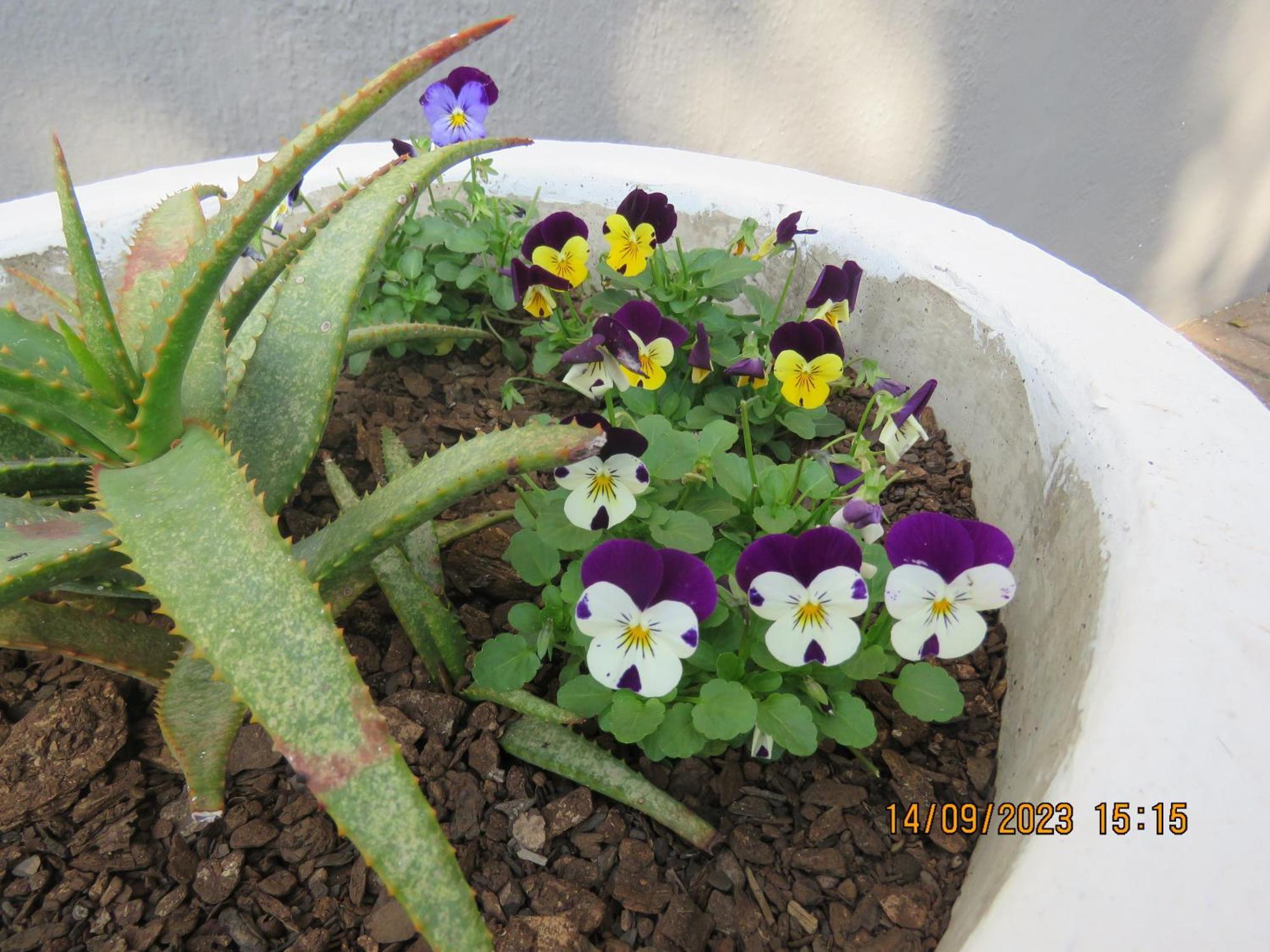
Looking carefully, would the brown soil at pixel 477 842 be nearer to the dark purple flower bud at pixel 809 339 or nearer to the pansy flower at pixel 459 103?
the dark purple flower bud at pixel 809 339

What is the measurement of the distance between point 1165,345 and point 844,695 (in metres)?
0.40

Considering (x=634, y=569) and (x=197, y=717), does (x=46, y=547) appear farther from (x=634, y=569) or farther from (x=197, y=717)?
(x=634, y=569)

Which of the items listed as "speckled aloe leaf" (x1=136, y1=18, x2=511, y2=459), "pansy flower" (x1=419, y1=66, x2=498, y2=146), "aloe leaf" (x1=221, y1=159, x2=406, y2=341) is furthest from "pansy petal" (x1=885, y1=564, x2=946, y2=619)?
"pansy flower" (x1=419, y1=66, x2=498, y2=146)

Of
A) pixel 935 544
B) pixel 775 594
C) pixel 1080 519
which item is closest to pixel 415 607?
pixel 775 594

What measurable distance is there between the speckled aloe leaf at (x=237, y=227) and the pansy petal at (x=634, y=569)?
1.05ft

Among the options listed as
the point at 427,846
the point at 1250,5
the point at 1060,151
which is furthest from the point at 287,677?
the point at 1250,5

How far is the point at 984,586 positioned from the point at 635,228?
0.60m

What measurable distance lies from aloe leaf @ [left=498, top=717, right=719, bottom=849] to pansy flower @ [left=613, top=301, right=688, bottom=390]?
352mm

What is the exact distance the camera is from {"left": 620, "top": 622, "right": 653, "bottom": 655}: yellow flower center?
670mm

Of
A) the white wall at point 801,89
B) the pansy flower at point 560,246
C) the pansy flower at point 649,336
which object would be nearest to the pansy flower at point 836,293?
the pansy flower at point 649,336

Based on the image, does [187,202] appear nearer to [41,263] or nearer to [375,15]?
[41,263]

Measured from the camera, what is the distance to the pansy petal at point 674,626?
662 mm

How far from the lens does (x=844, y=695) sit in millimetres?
743

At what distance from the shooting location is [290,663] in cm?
53
